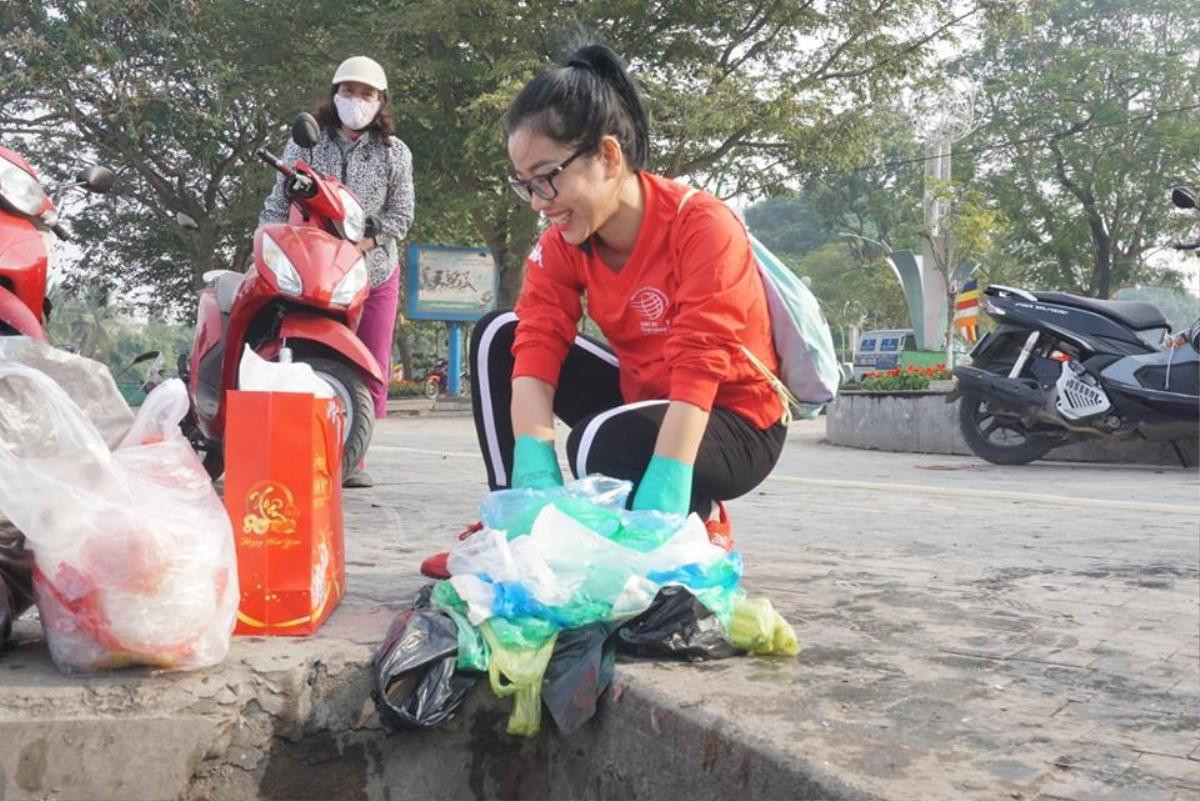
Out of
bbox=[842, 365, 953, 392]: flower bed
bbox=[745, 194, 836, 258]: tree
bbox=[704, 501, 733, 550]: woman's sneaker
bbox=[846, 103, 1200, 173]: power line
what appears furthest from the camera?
bbox=[745, 194, 836, 258]: tree

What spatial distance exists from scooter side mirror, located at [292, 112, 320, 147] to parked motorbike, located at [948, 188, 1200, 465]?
4708mm

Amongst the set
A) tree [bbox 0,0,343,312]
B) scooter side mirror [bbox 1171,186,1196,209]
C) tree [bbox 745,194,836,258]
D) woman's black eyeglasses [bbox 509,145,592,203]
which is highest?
tree [bbox 745,194,836,258]

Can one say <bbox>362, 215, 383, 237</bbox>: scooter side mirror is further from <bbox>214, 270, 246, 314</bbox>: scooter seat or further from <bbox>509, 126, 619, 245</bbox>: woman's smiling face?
<bbox>509, 126, 619, 245</bbox>: woman's smiling face

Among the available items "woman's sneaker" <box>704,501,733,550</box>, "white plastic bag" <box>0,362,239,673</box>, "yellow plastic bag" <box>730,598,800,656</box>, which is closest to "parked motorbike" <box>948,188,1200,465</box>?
"woman's sneaker" <box>704,501,733,550</box>

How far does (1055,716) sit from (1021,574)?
1328 millimetres

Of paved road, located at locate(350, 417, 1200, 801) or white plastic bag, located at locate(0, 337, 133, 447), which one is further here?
white plastic bag, located at locate(0, 337, 133, 447)

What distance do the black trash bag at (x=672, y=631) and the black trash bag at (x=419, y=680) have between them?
0.27 m

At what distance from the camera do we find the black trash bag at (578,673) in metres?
1.78

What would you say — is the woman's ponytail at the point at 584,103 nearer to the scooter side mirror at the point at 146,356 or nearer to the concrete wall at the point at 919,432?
the scooter side mirror at the point at 146,356

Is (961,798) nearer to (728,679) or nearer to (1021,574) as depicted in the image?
(728,679)

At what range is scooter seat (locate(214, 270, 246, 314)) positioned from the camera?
4203 millimetres

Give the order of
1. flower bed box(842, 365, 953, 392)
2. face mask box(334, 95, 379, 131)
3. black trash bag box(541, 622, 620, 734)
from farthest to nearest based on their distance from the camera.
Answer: flower bed box(842, 365, 953, 392)
face mask box(334, 95, 379, 131)
black trash bag box(541, 622, 620, 734)

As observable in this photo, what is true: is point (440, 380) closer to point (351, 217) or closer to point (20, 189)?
point (351, 217)

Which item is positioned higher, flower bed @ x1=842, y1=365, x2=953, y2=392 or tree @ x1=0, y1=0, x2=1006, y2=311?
tree @ x1=0, y1=0, x2=1006, y2=311
